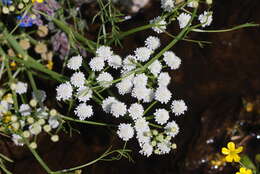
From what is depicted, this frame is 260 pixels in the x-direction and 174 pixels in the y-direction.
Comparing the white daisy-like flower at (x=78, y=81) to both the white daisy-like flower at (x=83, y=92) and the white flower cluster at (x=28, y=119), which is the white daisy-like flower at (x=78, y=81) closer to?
the white daisy-like flower at (x=83, y=92)

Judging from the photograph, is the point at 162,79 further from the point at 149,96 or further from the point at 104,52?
the point at 104,52

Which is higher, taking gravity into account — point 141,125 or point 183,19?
point 183,19

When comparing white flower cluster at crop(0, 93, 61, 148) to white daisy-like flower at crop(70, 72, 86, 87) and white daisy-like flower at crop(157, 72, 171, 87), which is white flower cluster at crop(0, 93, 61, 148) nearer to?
white daisy-like flower at crop(70, 72, 86, 87)

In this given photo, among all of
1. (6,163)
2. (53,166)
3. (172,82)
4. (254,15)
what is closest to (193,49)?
(172,82)

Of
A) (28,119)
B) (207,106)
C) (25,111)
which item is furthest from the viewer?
(207,106)

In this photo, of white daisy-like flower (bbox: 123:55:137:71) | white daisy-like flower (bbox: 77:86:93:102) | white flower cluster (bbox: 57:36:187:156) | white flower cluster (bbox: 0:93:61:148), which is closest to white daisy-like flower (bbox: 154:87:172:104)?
white flower cluster (bbox: 57:36:187:156)

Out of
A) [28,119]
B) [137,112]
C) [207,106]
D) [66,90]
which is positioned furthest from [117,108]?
[207,106]
